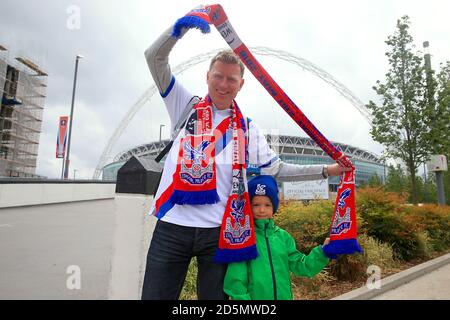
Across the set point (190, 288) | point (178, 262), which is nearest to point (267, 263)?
point (178, 262)

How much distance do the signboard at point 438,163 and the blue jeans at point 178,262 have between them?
36.7 ft

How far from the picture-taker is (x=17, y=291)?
3.80 meters

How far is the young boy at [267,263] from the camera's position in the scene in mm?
1906

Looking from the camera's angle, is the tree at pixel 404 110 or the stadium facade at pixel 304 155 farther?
the stadium facade at pixel 304 155

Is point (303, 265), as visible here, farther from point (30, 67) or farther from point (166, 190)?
point (30, 67)

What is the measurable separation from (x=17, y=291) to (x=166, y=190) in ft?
10.2

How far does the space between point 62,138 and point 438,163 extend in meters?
19.7

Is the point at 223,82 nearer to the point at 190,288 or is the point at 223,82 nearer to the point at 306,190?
the point at 190,288

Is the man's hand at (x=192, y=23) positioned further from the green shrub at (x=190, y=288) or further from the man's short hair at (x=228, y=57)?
the green shrub at (x=190, y=288)

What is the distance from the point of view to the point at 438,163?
34.9ft

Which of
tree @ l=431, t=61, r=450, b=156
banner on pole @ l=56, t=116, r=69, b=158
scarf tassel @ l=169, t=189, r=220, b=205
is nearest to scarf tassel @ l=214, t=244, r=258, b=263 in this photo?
scarf tassel @ l=169, t=189, r=220, b=205

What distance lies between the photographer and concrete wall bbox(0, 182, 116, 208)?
11.3 m
